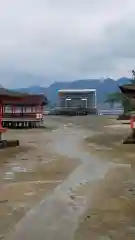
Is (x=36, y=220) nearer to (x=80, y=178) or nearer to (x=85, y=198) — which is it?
(x=85, y=198)

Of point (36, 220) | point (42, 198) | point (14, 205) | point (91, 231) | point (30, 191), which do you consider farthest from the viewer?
point (30, 191)

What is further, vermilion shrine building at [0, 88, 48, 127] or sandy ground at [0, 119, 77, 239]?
vermilion shrine building at [0, 88, 48, 127]

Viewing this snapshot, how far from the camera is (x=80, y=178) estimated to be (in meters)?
11.2

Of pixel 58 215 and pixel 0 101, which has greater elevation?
pixel 0 101

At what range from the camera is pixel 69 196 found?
8.95 m

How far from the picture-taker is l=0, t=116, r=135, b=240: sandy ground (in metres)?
6.55

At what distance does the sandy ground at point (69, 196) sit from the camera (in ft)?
21.5

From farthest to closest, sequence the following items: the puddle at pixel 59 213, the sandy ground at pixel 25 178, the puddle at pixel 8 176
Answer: the puddle at pixel 8 176 → the sandy ground at pixel 25 178 → the puddle at pixel 59 213

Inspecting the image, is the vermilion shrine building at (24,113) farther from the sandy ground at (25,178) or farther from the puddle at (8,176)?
the puddle at (8,176)

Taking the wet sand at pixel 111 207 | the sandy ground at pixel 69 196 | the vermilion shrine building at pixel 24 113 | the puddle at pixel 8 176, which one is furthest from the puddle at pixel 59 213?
the vermilion shrine building at pixel 24 113

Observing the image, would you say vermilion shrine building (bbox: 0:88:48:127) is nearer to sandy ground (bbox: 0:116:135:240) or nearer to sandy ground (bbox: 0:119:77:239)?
sandy ground (bbox: 0:119:77:239)

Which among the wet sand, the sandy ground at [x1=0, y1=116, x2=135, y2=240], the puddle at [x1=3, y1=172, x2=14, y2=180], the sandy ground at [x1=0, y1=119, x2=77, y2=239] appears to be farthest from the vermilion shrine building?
the puddle at [x1=3, y1=172, x2=14, y2=180]

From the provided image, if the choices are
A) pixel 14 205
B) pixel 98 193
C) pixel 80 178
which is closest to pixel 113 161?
pixel 80 178

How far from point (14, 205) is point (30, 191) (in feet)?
4.33
